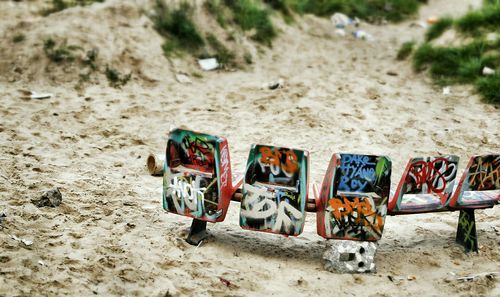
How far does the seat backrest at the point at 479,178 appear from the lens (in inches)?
173

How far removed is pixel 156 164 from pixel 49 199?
1.51 meters

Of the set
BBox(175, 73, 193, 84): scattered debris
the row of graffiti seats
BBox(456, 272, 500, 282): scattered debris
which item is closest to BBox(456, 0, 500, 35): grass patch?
BBox(175, 73, 193, 84): scattered debris

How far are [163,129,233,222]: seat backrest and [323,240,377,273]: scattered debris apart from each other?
0.87 meters

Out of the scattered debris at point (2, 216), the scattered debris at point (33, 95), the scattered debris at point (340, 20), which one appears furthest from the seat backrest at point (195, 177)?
the scattered debris at point (340, 20)

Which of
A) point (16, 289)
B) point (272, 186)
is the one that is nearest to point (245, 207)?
point (272, 186)

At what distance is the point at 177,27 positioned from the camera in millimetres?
10539

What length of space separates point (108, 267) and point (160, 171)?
232cm

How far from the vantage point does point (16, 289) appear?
3410 millimetres

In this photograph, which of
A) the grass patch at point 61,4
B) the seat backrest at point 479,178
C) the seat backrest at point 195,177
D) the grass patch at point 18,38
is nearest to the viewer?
the seat backrest at point 195,177

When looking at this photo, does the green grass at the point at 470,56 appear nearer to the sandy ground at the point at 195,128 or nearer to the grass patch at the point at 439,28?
the grass patch at the point at 439,28

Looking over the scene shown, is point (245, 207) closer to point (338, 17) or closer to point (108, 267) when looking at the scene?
point (108, 267)

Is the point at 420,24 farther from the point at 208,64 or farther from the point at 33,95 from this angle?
the point at 33,95

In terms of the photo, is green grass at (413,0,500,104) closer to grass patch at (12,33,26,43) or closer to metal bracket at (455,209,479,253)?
metal bracket at (455,209,479,253)

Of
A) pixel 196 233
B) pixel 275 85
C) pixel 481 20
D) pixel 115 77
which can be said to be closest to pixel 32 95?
pixel 115 77
